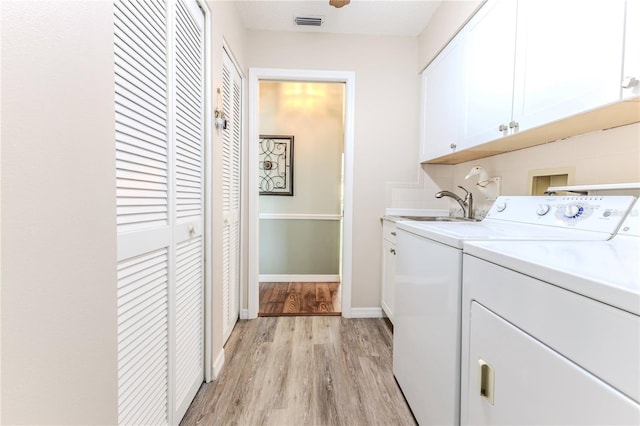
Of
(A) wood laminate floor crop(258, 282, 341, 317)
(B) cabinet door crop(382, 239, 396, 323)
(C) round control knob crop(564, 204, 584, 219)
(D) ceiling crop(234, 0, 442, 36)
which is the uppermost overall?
(D) ceiling crop(234, 0, 442, 36)

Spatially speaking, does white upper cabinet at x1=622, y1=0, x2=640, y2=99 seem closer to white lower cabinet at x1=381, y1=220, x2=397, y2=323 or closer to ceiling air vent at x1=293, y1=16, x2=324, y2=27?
white lower cabinet at x1=381, y1=220, x2=397, y2=323

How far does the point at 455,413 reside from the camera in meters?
1.00

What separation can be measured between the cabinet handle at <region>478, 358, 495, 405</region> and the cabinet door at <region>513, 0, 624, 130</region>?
0.93 metres

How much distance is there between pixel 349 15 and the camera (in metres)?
2.26

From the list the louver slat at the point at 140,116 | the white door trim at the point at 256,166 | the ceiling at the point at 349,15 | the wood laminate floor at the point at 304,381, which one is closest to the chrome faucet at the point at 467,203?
the white door trim at the point at 256,166

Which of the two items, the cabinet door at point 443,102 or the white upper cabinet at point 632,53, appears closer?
the white upper cabinet at point 632,53

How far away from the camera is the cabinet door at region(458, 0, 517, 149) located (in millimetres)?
1427

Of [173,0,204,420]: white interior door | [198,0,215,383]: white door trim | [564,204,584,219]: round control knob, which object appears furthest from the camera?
[198,0,215,383]: white door trim

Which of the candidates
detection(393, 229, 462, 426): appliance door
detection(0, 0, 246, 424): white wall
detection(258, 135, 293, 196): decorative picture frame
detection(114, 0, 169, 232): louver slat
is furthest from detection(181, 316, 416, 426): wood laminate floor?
detection(258, 135, 293, 196): decorative picture frame

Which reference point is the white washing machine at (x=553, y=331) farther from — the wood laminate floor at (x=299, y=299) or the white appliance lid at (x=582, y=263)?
the wood laminate floor at (x=299, y=299)

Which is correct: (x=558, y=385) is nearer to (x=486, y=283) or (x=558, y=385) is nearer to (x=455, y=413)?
(x=486, y=283)

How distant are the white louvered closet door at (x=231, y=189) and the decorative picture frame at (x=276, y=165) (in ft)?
3.92

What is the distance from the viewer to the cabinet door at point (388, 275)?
7.54 ft

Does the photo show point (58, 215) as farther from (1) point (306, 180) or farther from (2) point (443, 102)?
(1) point (306, 180)
